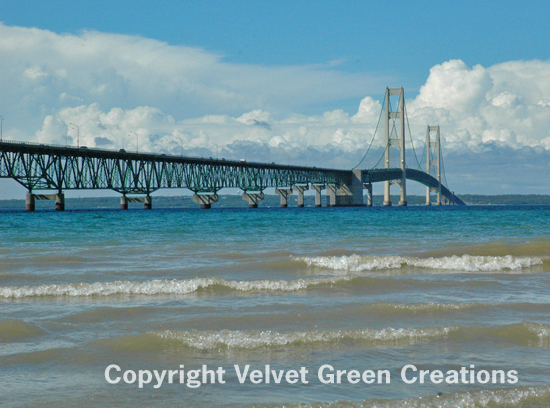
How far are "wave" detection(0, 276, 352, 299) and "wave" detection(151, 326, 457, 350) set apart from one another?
340cm

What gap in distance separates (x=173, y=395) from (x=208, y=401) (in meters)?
0.36

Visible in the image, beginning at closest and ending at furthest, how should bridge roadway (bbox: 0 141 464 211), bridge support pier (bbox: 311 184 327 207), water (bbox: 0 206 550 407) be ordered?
water (bbox: 0 206 550 407)
bridge roadway (bbox: 0 141 464 211)
bridge support pier (bbox: 311 184 327 207)

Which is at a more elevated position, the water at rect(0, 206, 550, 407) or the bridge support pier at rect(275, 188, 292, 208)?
the bridge support pier at rect(275, 188, 292, 208)

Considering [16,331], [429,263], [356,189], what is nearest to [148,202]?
[356,189]

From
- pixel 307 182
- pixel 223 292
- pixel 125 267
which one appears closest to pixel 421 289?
pixel 223 292

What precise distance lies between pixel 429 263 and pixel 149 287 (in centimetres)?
729

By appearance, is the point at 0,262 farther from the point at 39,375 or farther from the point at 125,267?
the point at 39,375

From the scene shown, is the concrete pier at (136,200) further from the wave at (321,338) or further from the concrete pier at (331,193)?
the wave at (321,338)

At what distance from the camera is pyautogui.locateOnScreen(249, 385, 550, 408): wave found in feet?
14.6

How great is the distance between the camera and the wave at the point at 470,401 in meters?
4.44

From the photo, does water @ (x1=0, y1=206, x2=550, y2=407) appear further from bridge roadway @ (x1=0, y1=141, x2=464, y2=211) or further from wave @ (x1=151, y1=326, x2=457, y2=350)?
bridge roadway @ (x1=0, y1=141, x2=464, y2=211)

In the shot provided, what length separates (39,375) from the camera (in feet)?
17.3

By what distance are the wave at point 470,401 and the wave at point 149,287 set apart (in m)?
5.56

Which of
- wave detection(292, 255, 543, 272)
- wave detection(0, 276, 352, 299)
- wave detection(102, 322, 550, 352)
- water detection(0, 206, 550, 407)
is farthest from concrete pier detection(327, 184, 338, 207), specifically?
wave detection(102, 322, 550, 352)
